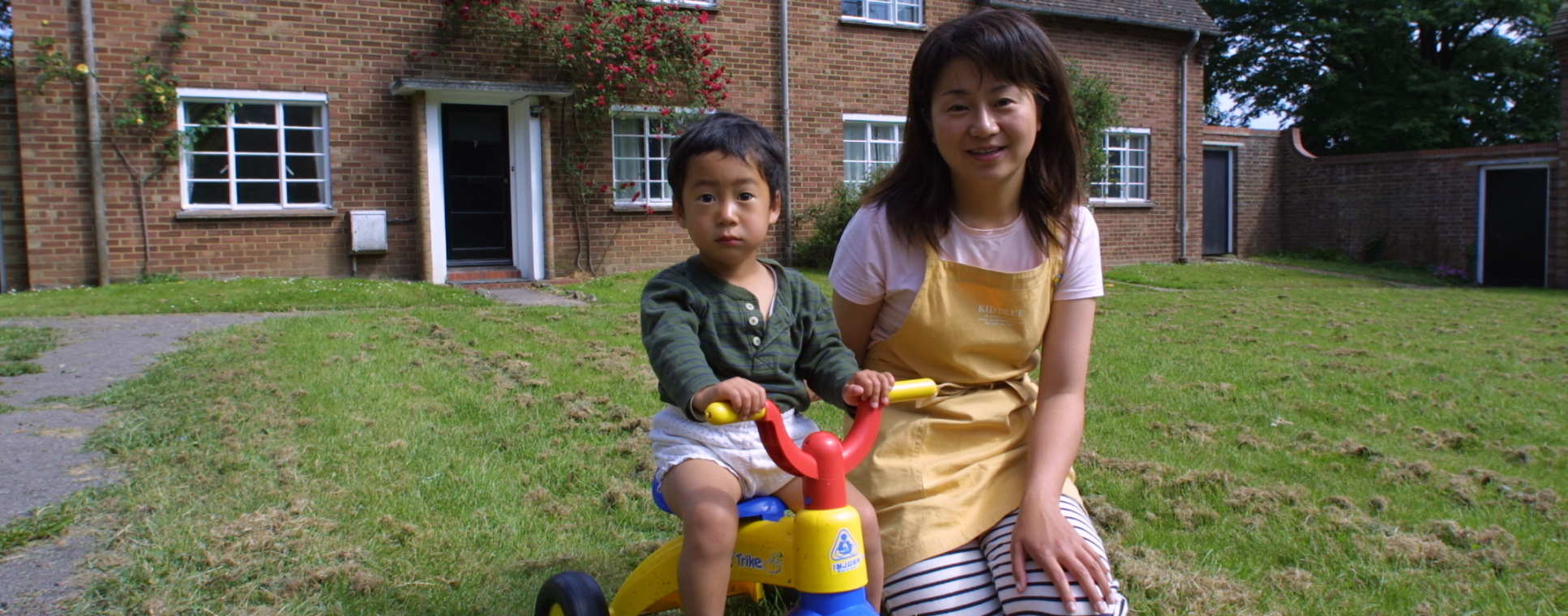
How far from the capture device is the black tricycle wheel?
221cm

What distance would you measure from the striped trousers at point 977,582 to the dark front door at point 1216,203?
19716 mm

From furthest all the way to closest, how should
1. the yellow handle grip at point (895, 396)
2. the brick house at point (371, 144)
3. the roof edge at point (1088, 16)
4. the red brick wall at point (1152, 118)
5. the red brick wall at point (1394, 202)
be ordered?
the red brick wall at point (1394, 202), the red brick wall at point (1152, 118), the roof edge at point (1088, 16), the brick house at point (371, 144), the yellow handle grip at point (895, 396)

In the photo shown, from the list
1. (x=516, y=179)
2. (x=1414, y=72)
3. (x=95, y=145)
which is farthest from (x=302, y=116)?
(x=1414, y=72)

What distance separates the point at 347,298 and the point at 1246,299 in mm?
8982

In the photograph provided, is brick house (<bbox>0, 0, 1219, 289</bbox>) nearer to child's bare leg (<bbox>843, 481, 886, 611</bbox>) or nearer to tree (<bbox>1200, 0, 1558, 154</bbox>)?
child's bare leg (<bbox>843, 481, 886, 611</bbox>)

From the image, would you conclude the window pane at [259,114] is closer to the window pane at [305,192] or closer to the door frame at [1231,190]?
the window pane at [305,192]

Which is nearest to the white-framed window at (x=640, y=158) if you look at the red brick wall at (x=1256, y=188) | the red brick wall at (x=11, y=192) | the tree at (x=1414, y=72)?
the red brick wall at (x=11, y=192)

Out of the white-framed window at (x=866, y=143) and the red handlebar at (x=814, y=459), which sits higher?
the white-framed window at (x=866, y=143)

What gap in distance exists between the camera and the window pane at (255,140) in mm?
11266

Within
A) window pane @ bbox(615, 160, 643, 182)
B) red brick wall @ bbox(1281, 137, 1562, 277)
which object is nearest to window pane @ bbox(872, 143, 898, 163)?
window pane @ bbox(615, 160, 643, 182)

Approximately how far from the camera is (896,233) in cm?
239

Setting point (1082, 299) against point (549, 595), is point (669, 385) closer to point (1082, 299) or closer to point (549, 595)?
point (549, 595)

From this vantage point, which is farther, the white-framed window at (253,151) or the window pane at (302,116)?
the window pane at (302,116)

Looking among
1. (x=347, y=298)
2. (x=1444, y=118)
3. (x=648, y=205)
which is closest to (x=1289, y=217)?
(x=1444, y=118)
